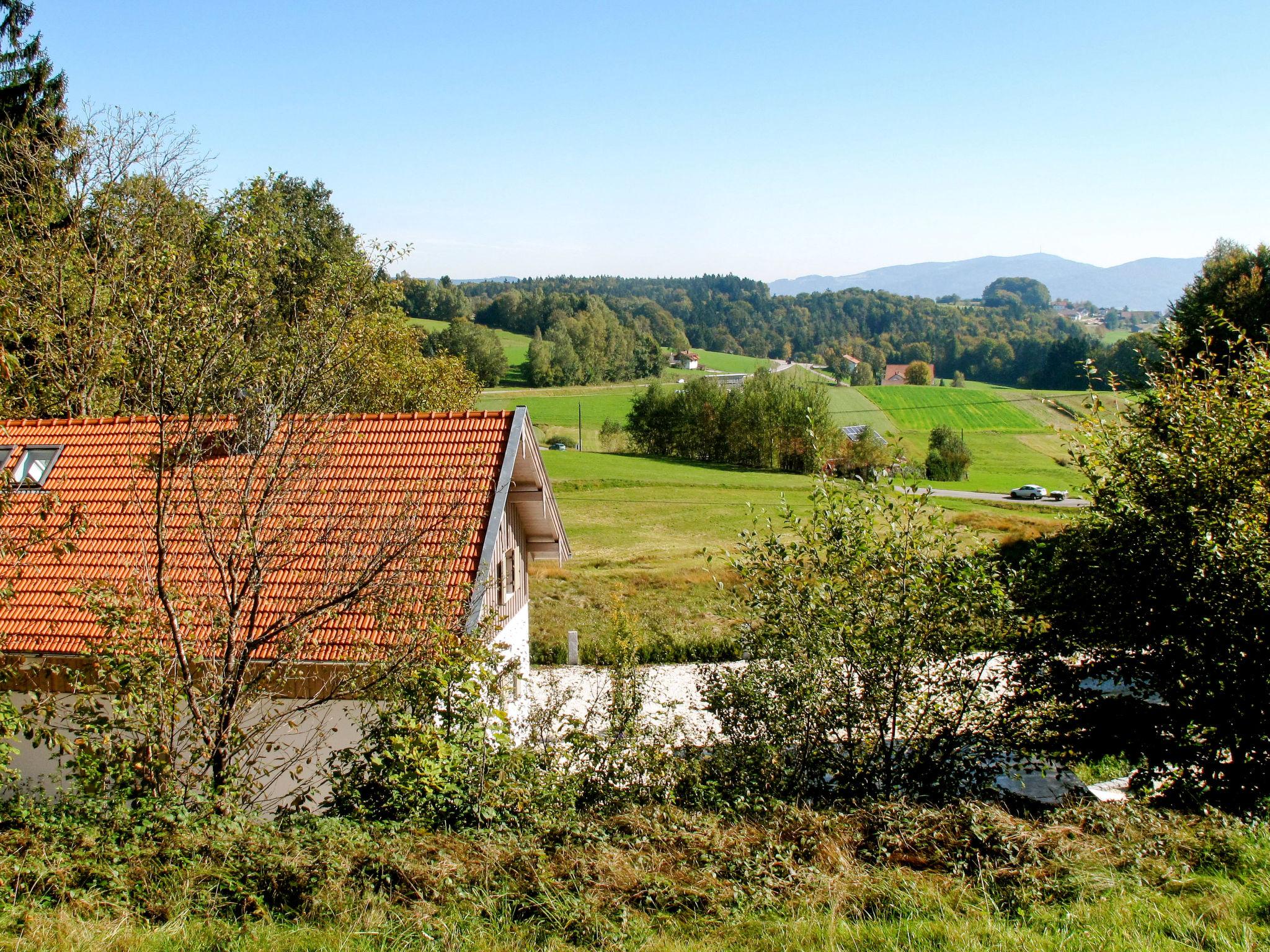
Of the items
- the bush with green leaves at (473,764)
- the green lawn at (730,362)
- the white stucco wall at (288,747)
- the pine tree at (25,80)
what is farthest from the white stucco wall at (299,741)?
the green lawn at (730,362)

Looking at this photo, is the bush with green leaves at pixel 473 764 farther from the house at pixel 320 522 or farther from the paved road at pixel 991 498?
the paved road at pixel 991 498

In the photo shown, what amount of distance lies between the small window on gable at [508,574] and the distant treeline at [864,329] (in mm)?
74085

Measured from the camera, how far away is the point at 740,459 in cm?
7606

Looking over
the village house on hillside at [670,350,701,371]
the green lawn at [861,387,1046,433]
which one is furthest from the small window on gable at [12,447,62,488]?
the village house on hillside at [670,350,701,371]

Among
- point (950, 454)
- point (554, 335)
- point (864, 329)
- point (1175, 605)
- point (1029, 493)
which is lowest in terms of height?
point (1029, 493)

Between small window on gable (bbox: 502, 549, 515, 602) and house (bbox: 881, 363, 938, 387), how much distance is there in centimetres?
12066

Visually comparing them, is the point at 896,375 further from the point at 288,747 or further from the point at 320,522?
the point at 288,747

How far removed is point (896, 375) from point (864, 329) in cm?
5093

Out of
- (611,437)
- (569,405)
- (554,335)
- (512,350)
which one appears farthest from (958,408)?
(512,350)

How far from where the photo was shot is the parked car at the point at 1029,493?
2280 inches

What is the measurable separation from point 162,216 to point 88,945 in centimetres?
1834

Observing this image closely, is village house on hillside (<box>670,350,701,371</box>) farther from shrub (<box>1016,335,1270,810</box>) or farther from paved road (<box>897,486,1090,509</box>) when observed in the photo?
shrub (<box>1016,335,1270,810</box>)

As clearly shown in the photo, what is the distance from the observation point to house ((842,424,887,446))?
6844cm

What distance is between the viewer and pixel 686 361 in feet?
454
